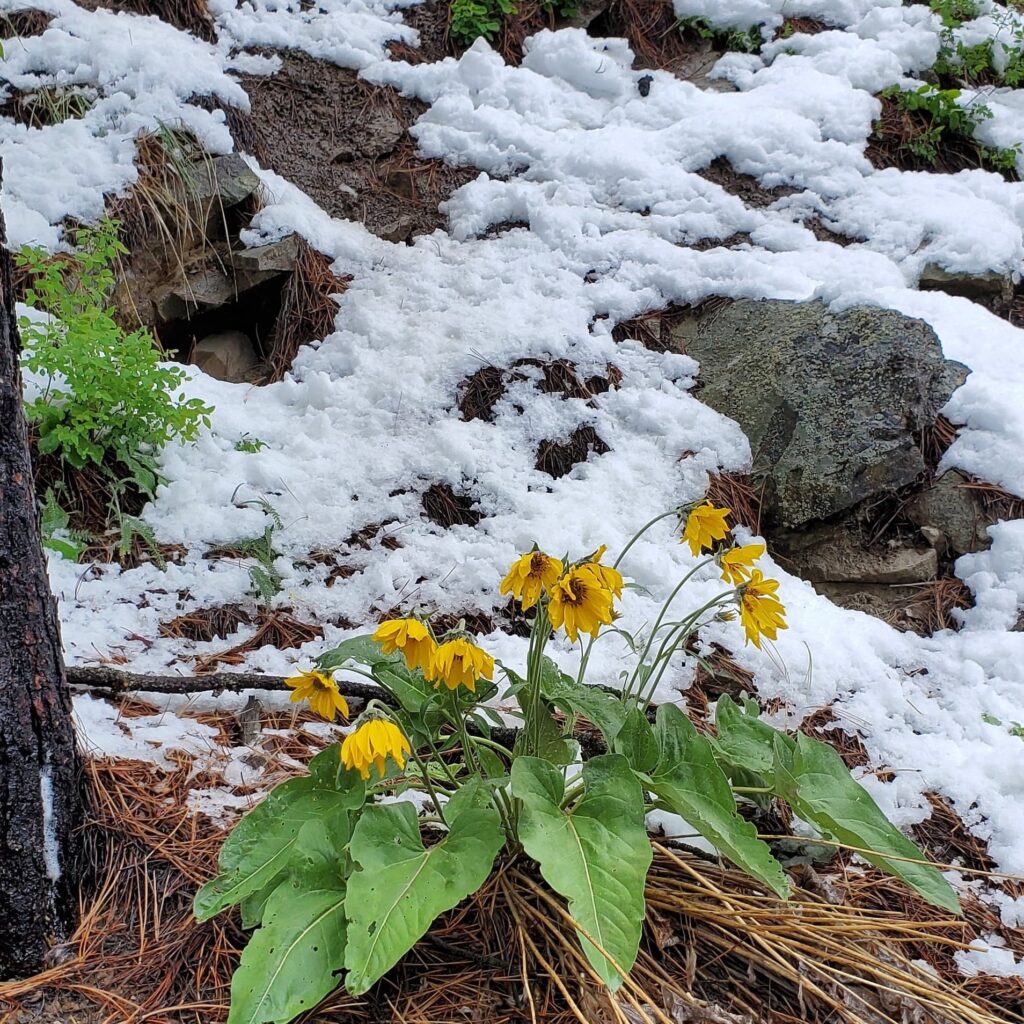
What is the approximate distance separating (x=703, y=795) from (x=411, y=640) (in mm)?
629

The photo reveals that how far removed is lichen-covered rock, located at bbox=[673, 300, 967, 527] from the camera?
3176 millimetres

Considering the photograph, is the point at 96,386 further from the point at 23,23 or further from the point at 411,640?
the point at 23,23

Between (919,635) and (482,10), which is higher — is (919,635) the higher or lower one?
the lower one

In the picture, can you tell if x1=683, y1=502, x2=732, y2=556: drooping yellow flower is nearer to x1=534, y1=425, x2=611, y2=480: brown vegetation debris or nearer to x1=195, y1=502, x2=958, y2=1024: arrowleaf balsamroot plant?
x1=195, y1=502, x2=958, y2=1024: arrowleaf balsamroot plant

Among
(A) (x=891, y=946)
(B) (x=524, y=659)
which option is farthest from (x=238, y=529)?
(A) (x=891, y=946)

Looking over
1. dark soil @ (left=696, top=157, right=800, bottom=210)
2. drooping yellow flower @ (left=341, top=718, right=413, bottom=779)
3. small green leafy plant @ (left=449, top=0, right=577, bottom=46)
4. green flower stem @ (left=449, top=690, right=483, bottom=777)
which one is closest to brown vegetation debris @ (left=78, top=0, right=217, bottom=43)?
small green leafy plant @ (left=449, top=0, right=577, bottom=46)

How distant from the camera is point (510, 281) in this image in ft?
12.5

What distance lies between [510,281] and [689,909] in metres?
2.75

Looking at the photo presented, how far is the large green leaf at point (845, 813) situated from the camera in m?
1.70

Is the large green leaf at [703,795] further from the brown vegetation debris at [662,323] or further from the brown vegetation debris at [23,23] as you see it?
the brown vegetation debris at [23,23]

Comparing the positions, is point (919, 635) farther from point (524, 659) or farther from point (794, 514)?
point (524, 659)

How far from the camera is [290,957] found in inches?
57.9

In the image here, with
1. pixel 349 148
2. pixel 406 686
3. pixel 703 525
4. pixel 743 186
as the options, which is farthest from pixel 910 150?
pixel 406 686

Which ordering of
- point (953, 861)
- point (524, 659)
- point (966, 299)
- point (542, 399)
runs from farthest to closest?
point (966, 299) → point (542, 399) → point (524, 659) → point (953, 861)
